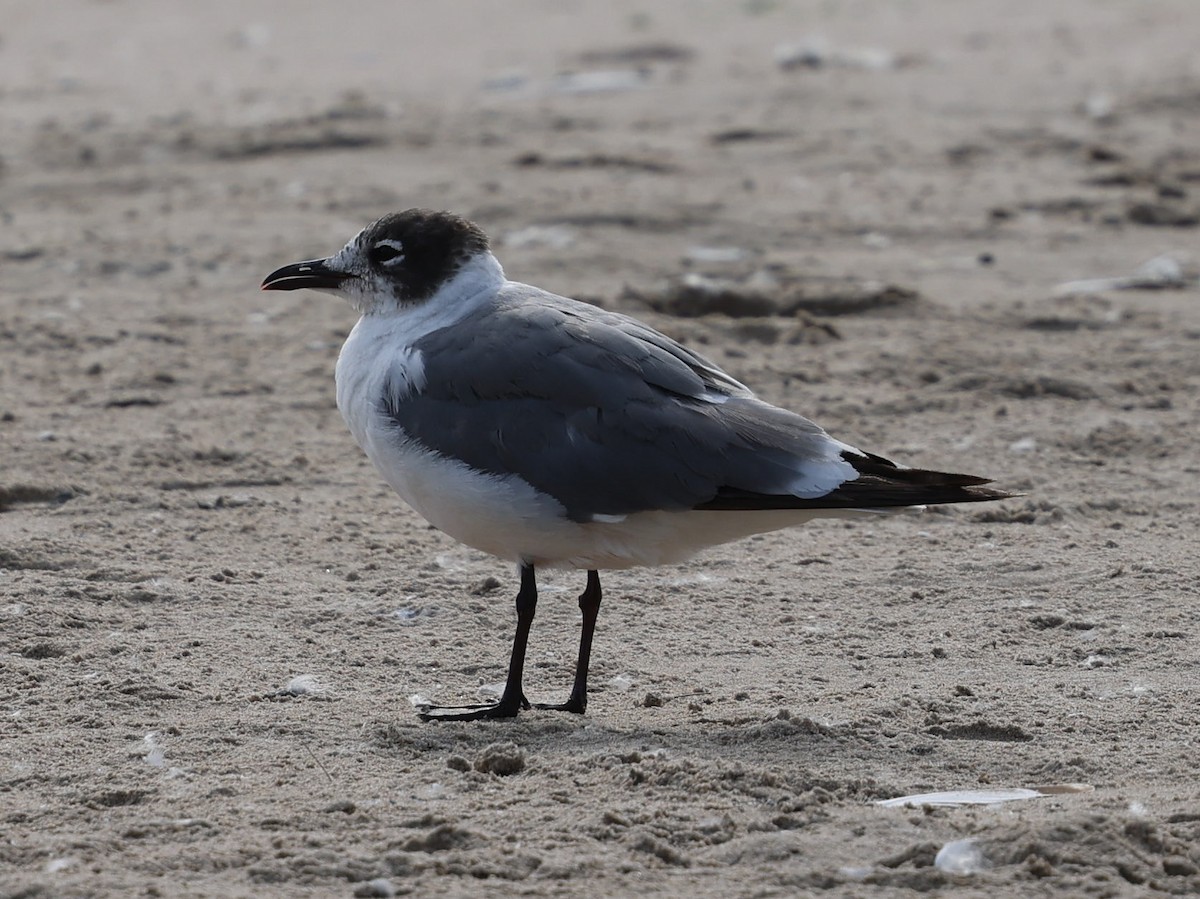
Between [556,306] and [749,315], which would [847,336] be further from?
[556,306]

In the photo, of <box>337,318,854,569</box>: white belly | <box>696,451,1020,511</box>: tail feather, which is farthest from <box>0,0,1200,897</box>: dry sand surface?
<box>696,451,1020,511</box>: tail feather

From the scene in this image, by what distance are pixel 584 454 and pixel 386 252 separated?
1.02 metres

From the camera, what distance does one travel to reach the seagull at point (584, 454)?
4391mm

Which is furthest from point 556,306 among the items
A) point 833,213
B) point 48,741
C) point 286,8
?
point 286,8

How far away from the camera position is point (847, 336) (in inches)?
316

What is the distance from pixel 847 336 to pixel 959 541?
2.33 metres

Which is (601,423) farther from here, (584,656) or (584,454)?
(584,656)

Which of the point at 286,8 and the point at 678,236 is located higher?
the point at 286,8

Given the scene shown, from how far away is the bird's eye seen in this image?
5051mm

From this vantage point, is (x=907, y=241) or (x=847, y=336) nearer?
(x=847, y=336)

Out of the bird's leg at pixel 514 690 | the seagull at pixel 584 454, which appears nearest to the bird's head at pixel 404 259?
the seagull at pixel 584 454

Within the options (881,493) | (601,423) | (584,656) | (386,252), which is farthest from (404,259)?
(881,493)

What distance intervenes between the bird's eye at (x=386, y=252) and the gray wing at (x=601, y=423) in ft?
1.38

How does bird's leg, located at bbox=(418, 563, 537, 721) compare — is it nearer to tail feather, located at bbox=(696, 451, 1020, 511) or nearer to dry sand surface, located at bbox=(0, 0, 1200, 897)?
dry sand surface, located at bbox=(0, 0, 1200, 897)
